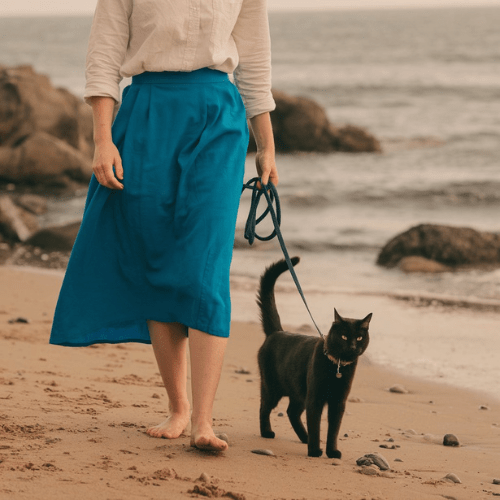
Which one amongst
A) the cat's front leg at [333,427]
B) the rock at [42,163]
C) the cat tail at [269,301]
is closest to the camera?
the cat's front leg at [333,427]

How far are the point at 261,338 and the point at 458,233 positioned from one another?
4.47 meters

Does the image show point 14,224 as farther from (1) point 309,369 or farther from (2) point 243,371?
(1) point 309,369

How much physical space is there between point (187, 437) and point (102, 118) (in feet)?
4.11

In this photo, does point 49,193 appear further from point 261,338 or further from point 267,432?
point 267,432

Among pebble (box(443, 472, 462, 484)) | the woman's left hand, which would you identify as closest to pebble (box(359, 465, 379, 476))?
pebble (box(443, 472, 462, 484))

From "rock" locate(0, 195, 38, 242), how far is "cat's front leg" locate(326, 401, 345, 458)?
23.2ft

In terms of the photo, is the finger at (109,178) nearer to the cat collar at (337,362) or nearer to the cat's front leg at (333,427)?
the cat collar at (337,362)

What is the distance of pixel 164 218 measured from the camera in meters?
2.86

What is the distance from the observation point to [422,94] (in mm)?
32438

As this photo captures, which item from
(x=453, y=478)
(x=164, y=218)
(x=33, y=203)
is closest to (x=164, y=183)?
(x=164, y=218)

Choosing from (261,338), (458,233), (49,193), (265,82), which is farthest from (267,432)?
(49,193)

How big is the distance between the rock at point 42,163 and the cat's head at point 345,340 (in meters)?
11.8

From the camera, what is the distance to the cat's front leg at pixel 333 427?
3166 millimetres

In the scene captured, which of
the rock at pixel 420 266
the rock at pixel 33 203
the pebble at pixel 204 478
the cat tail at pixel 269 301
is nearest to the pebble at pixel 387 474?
the pebble at pixel 204 478
